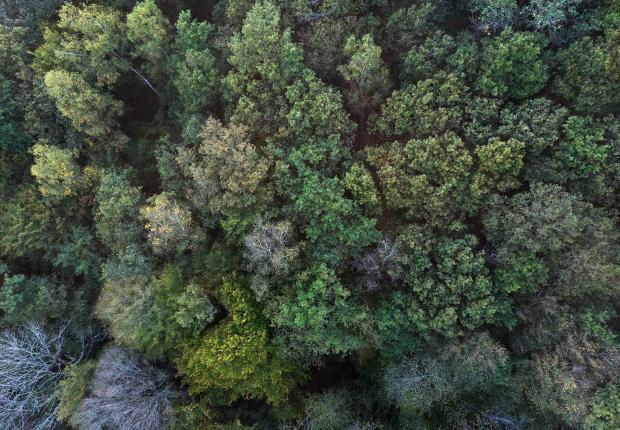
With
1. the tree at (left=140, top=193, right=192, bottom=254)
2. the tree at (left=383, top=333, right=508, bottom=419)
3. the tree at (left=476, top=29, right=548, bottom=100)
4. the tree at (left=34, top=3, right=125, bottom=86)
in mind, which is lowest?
the tree at (left=383, top=333, right=508, bottom=419)

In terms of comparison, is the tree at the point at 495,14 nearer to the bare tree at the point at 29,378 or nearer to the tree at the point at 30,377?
the tree at the point at 30,377

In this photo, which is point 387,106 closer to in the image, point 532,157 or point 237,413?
point 532,157

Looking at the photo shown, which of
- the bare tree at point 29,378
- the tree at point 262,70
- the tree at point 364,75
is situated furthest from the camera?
the bare tree at point 29,378

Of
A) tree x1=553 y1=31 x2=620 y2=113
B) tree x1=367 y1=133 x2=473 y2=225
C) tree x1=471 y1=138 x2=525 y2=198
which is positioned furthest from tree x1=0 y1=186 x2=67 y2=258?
tree x1=553 y1=31 x2=620 y2=113

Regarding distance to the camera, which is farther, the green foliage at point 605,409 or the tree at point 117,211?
the tree at point 117,211

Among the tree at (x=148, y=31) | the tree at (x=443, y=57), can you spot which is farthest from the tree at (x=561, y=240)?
the tree at (x=148, y=31)

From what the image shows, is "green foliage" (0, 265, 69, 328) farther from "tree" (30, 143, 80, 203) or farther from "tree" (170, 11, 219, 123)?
"tree" (170, 11, 219, 123)
